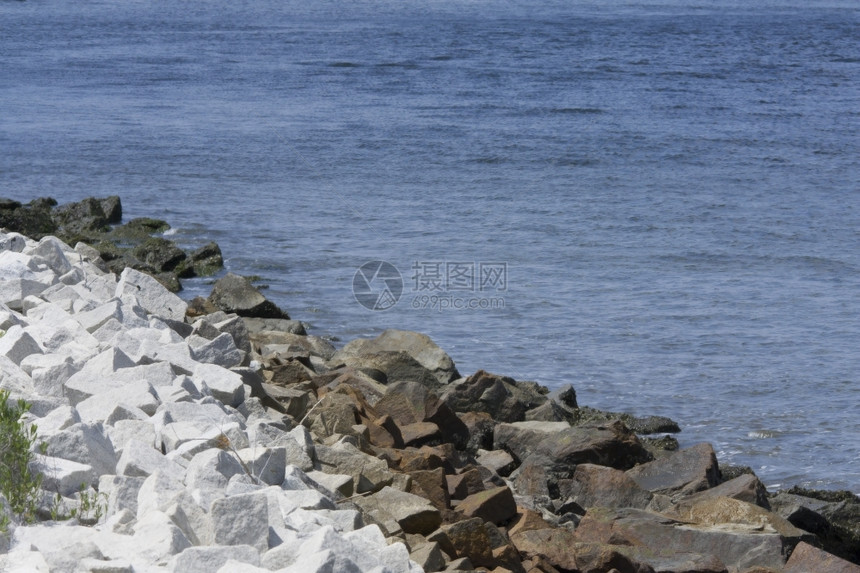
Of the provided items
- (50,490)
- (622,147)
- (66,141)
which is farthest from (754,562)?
(66,141)

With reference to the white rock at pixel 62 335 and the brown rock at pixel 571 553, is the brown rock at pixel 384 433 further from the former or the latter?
the white rock at pixel 62 335

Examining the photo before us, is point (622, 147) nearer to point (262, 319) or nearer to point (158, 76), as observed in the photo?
point (262, 319)

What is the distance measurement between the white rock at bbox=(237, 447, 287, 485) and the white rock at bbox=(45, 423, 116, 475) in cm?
62

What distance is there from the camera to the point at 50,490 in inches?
175

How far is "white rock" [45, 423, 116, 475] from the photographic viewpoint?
185 inches

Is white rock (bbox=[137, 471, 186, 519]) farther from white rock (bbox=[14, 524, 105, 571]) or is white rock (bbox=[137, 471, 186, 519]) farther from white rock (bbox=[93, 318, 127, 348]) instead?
white rock (bbox=[93, 318, 127, 348])

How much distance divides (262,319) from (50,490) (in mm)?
7788

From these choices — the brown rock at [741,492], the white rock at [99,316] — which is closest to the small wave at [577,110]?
the brown rock at [741,492]

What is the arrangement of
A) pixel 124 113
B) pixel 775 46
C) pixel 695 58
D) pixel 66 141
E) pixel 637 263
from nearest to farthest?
pixel 637 263, pixel 66 141, pixel 124 113, pixel 695 58, pixel 775 46

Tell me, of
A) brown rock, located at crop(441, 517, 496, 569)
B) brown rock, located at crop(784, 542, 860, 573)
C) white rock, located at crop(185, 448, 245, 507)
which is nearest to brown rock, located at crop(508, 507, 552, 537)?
brown rock, located at crop(441, 517, 496, 569)

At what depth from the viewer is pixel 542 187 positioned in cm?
2206

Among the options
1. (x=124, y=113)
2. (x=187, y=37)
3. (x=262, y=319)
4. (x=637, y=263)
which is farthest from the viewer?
(x=187, y=37)

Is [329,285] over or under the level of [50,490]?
under

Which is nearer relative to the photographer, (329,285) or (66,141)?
(329,285)
